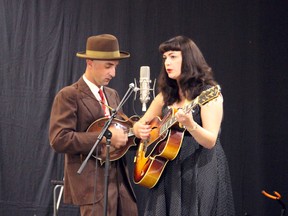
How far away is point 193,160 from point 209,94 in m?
0.43

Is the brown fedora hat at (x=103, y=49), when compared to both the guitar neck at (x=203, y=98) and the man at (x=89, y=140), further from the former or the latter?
the guitar neck at (x=203, y=98)

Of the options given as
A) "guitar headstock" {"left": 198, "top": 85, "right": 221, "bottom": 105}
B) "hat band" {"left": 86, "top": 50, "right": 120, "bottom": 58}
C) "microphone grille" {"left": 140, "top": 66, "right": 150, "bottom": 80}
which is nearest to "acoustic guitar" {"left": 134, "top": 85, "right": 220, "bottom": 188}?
"guitar headstock" {"left": 198, "top": 85, "right": 221, "bottom": 105}

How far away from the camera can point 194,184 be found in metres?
3.06

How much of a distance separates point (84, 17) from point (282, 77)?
6.82ft

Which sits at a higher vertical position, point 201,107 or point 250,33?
point 250,33

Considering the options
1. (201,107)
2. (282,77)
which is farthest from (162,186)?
(282,77)

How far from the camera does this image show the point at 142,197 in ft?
17.0

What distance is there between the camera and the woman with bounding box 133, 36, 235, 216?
9.85ft

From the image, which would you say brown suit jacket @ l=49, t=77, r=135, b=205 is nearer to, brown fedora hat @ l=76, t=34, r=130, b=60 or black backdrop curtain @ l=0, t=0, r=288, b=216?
brown fedora hat @ l=76, t=34, r=130, b=60

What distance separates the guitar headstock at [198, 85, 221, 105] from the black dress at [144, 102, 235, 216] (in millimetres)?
164

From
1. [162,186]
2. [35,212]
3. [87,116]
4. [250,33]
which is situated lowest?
[35,212]

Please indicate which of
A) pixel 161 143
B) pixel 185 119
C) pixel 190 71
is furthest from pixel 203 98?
pixel 161 143

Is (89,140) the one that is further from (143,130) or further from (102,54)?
(102,54)

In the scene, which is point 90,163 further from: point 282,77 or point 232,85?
point 282,77
